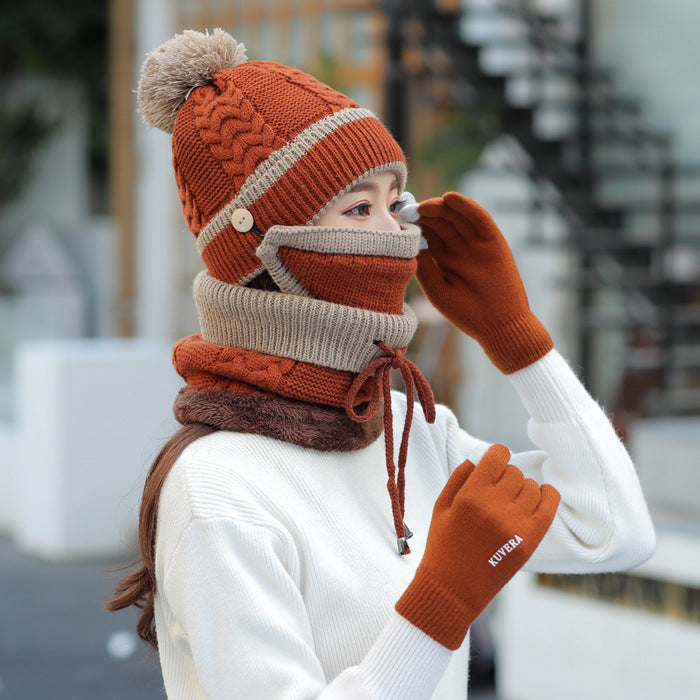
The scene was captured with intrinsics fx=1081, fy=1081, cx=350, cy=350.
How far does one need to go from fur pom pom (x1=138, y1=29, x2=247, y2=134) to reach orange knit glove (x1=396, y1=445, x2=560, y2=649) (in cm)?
61

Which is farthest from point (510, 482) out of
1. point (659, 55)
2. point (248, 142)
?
point (659, 55)

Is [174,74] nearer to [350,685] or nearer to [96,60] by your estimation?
[350,685]

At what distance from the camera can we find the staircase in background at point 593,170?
6141mm

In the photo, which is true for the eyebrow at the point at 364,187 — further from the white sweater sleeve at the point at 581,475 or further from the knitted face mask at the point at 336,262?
the white sweater sleeve at the point at 581,475

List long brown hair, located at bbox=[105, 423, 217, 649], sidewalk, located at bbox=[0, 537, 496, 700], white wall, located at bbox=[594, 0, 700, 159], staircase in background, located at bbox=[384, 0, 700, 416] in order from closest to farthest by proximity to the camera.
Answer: long brown hair, located at bbox=[105, 423, 217, 649]
sidewalk, located at bbox=[0, 537, 496, 700]
staircase in background, located at bbox=[384, 0, 700, 416]
white wall, located at bbox=[594, 0, 700, 159]

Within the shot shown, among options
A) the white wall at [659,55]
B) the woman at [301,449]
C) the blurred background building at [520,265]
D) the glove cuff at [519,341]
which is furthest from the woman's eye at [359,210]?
the white wall at [659,55]

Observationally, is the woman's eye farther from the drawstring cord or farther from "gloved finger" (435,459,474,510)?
"gloved finger" (435,459,474,510)

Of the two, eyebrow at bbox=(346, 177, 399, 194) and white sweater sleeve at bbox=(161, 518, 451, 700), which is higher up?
eyebrow at bbox=(346, 177, 399, 194)

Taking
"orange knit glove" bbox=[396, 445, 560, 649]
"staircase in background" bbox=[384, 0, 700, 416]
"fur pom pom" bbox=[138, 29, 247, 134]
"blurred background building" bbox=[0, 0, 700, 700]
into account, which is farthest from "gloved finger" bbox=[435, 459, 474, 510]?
"staircase in background" bbox=[384, 0, 700, 416]

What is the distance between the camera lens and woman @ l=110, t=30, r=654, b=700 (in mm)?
1188

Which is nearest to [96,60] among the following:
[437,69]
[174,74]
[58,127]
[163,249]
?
[58,127]

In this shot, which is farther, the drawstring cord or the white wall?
the white wall

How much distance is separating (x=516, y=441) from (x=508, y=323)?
18.3ft

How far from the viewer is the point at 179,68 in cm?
138
